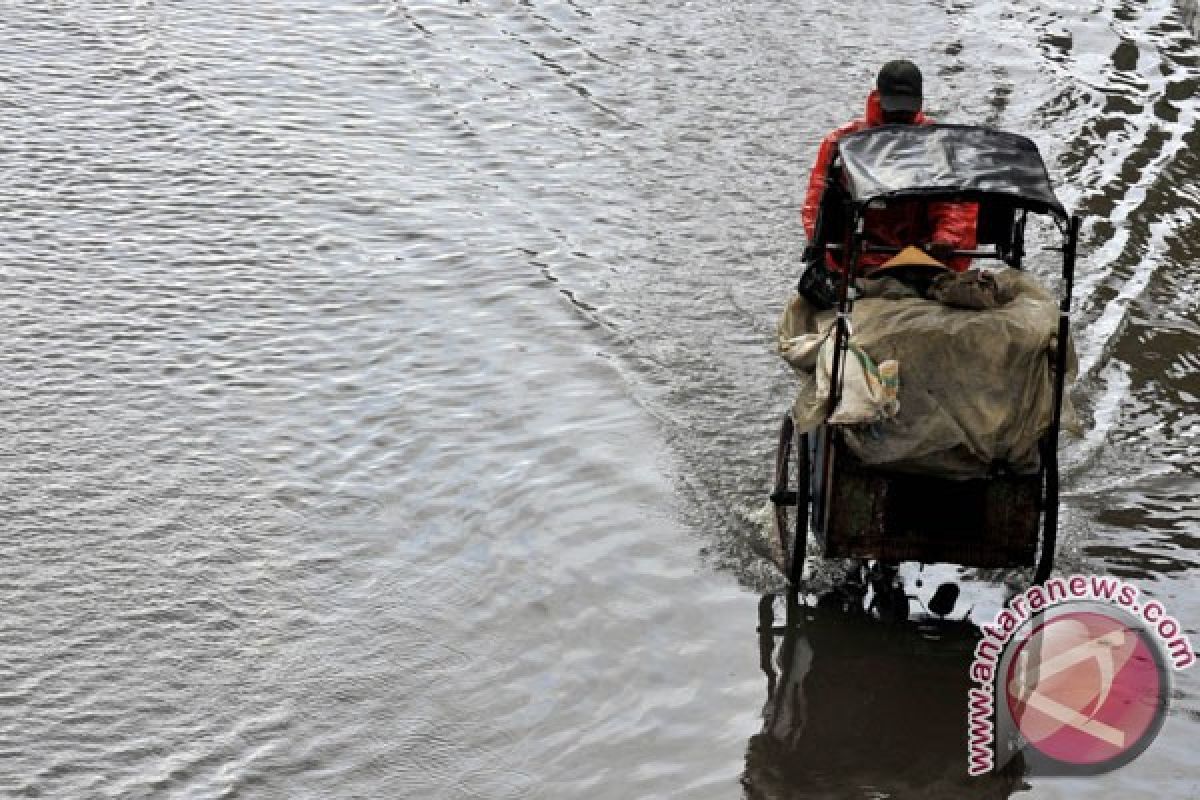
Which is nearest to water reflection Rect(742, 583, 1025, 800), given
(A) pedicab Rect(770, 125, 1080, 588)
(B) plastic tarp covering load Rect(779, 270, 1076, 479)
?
(A) pedicab Rect(770, 125, 1080, 588)

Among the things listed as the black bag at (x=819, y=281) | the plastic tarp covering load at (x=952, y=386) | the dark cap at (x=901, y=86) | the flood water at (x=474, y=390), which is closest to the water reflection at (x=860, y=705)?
the flood water at (x=474, y=390)

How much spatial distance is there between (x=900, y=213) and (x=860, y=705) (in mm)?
2231

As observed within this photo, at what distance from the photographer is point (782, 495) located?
28.4 feet

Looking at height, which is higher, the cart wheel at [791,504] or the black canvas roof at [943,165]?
the black canvas roof at [943,165]

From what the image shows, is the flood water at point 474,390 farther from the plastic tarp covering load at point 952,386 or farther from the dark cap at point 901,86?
the dark cap at point 901,86

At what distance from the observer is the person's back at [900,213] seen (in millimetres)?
8180

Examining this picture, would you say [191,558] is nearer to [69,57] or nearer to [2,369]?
[2,369]

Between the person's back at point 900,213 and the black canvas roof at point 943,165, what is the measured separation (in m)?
0.25

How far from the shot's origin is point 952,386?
759 centimetres

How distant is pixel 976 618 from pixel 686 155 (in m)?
6.65

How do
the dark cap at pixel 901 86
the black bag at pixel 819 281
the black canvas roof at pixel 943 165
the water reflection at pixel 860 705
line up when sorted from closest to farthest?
the water reflection at pixel 860 705 → the black canvas roof at pixel 943 165 → the black bag at pixel 819 281 → the dark cap at pixel 901 86

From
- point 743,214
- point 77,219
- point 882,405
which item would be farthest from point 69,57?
point 882,405

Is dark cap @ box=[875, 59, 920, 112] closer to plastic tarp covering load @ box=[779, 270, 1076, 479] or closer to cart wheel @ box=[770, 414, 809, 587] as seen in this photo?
plastic tarp covering load @ box=[779, 270, 1076, 479]

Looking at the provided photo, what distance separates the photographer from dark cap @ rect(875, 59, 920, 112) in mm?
8383
